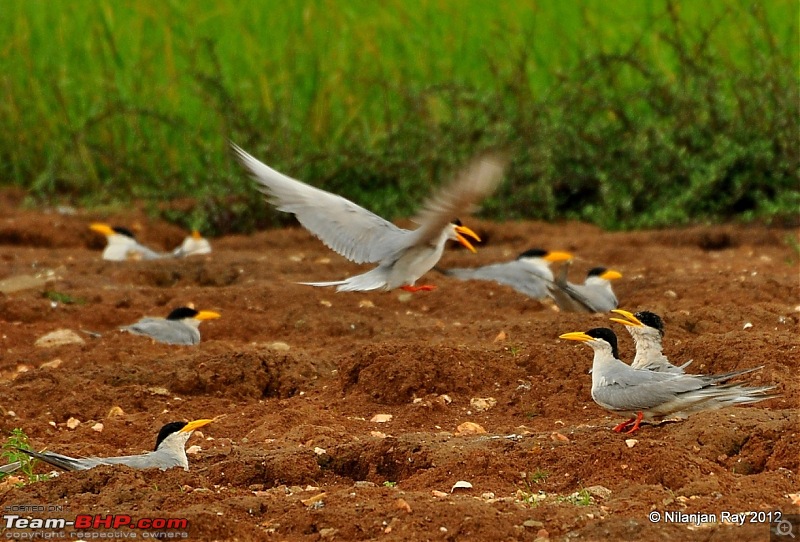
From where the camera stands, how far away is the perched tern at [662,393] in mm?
4742

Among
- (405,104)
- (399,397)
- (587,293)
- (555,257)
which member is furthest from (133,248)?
(399,397)

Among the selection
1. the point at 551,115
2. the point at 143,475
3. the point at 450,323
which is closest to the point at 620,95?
the point at 551,115

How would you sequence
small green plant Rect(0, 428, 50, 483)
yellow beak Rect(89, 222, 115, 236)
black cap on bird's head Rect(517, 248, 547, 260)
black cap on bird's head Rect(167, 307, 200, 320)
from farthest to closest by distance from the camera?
yellow beak Rect(89, 222, 115, 236) → black cap on bird's head Rect(517, 248, 547, 260) → black cap on bird's head Rect(167, 307, 200, 320) → small green plant Rect(0, 428, 50, 483)

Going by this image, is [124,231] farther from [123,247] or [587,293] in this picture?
[587,293]

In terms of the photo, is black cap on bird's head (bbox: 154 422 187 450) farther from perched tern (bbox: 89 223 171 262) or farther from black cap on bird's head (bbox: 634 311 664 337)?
perched tern (bbox: 89 223 171 262)

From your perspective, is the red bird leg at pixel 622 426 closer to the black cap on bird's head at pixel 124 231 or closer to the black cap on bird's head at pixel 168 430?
the black cap on bird's head at pixel 168 430

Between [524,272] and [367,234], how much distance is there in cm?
183

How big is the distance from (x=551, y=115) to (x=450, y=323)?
13.1ft

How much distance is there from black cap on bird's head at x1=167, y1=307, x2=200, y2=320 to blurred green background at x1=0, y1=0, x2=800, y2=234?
10.6 feet

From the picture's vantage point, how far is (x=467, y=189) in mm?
4926

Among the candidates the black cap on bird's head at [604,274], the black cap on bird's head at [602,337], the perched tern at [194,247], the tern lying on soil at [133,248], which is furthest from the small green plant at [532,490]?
the perched tern at [194,247]

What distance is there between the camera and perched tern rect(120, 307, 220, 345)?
6707mm

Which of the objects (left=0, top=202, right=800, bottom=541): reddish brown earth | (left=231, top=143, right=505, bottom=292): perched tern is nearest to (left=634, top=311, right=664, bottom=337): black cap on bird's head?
(left=0, top=202, right=800, bottom=541): reddish brown earth

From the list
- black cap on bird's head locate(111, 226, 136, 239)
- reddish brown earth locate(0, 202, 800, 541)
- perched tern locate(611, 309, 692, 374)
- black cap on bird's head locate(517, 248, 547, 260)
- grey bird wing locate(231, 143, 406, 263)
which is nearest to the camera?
reddish brown earth locate(0, 202, 800, 541)
